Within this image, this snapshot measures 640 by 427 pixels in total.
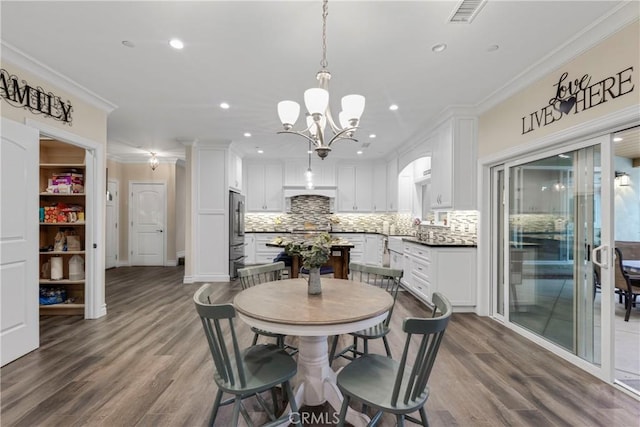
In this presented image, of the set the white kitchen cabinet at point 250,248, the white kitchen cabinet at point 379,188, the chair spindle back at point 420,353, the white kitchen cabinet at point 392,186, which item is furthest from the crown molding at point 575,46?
the white kitchen cabinet at point 250,248

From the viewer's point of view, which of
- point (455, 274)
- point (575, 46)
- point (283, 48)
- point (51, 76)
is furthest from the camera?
point (455, 274)

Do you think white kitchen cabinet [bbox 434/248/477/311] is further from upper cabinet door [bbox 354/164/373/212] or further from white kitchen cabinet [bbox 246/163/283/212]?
white kitchen cabinet [bbox 246/163/283/212]

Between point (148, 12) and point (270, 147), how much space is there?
161 inches

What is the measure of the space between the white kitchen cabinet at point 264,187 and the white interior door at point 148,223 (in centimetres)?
224

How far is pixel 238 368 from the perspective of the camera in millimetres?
1579

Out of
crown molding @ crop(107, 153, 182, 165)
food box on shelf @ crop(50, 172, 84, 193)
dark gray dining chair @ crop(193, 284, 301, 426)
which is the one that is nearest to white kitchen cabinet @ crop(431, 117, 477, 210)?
dark gray dining chair @ crop(193, 284, 301, 426)

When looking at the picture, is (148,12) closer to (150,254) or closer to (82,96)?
(82,96)

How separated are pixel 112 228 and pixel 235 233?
3532 millimetres

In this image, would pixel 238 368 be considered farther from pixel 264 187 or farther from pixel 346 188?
pixel 346 188

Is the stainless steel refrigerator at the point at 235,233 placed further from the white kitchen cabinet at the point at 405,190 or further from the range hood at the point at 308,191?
the white kitchen cabinet at the point at 405,190

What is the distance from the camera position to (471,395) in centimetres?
222

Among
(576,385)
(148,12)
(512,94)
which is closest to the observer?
(148,12)

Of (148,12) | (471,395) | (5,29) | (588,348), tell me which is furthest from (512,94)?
(5,29)

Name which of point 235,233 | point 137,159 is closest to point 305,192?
point 235,233
